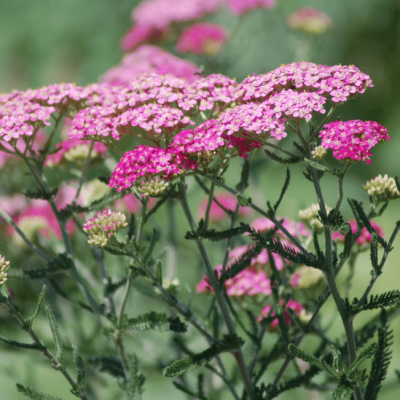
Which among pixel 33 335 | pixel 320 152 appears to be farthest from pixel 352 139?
pixel 33 335

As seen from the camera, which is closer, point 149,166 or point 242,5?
point 149,166

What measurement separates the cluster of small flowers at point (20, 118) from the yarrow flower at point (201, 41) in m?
0.94

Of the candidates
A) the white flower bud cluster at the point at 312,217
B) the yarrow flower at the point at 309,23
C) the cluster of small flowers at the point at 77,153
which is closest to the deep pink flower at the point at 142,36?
the yarrow flower at the point at 309,23

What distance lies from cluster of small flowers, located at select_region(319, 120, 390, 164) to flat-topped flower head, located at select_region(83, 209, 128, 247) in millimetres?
345

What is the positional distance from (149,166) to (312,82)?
0.93 ft

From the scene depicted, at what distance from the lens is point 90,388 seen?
110cm

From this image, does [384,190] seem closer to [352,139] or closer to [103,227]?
[352,139]

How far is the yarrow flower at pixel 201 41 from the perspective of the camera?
167cm

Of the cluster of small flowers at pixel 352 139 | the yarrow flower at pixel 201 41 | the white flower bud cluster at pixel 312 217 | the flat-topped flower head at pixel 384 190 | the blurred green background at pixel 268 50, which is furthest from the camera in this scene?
the blurred green background at pixel 268 50

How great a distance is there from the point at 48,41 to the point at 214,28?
1.62m

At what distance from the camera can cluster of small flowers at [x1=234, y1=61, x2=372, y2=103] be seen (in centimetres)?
70

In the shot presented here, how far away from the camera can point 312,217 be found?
0.94 meters

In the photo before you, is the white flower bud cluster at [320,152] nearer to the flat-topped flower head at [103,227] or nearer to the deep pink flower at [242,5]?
the flat-topped flower head at [103,227]

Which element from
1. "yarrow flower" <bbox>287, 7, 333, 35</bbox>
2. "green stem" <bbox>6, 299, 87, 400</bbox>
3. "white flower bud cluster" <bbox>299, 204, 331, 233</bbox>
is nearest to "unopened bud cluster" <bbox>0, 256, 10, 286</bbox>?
"green stem" <bbox>6, 299, 87, 400</bbox>
